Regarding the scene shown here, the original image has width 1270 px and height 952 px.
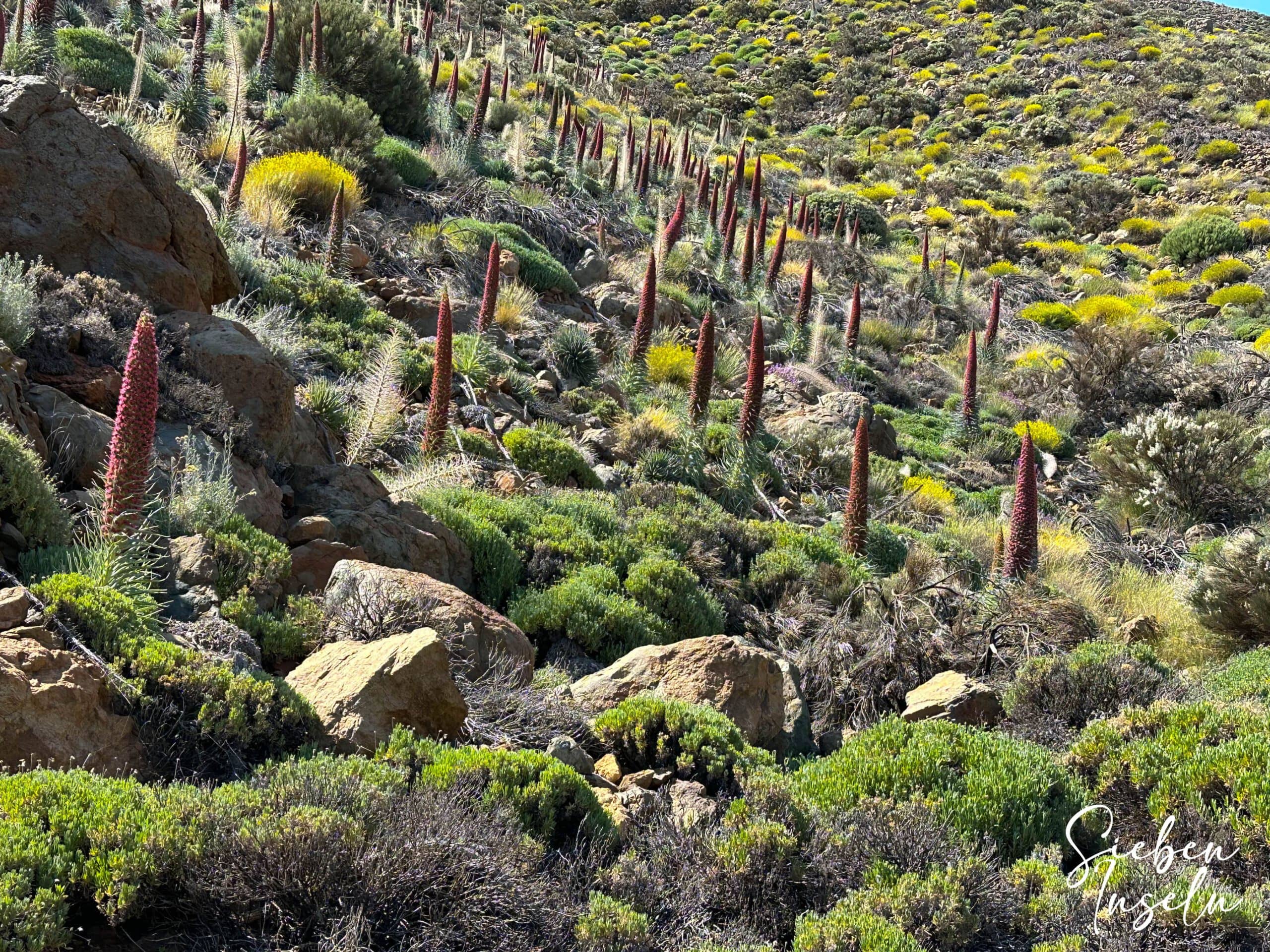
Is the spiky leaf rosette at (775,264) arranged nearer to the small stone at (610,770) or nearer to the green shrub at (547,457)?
the green shrub at (547,457)

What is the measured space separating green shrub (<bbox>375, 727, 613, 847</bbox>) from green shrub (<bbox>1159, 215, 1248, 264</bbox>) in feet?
97.1

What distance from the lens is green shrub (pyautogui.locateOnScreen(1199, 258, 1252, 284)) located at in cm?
2533

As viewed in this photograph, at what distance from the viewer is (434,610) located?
5059 millimetres

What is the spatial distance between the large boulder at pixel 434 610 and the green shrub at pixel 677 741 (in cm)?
65

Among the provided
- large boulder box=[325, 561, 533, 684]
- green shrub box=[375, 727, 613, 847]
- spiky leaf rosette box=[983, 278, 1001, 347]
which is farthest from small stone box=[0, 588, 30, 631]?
spiky leaf rosette box=[983, 278, 1001, 347]

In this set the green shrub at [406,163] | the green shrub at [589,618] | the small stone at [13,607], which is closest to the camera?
the small stone at [13,607]

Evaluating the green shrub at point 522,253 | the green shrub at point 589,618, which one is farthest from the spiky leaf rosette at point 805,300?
the green shrub at point 589,618

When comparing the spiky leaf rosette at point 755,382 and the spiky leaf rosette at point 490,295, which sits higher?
the spiky leaf rosette at point 490,295

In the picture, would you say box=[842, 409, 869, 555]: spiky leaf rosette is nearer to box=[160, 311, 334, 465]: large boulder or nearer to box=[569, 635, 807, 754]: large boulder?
box=[569, 635, 807, 754]: large boulder

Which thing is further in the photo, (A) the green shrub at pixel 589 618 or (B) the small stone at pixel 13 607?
(A) the green shrub at pixel 589 618

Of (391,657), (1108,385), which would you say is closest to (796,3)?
(1108,385)

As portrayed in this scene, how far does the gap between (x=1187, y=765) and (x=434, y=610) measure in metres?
3.78

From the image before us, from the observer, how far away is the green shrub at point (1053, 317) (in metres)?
23.2

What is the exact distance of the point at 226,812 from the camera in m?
2.96
